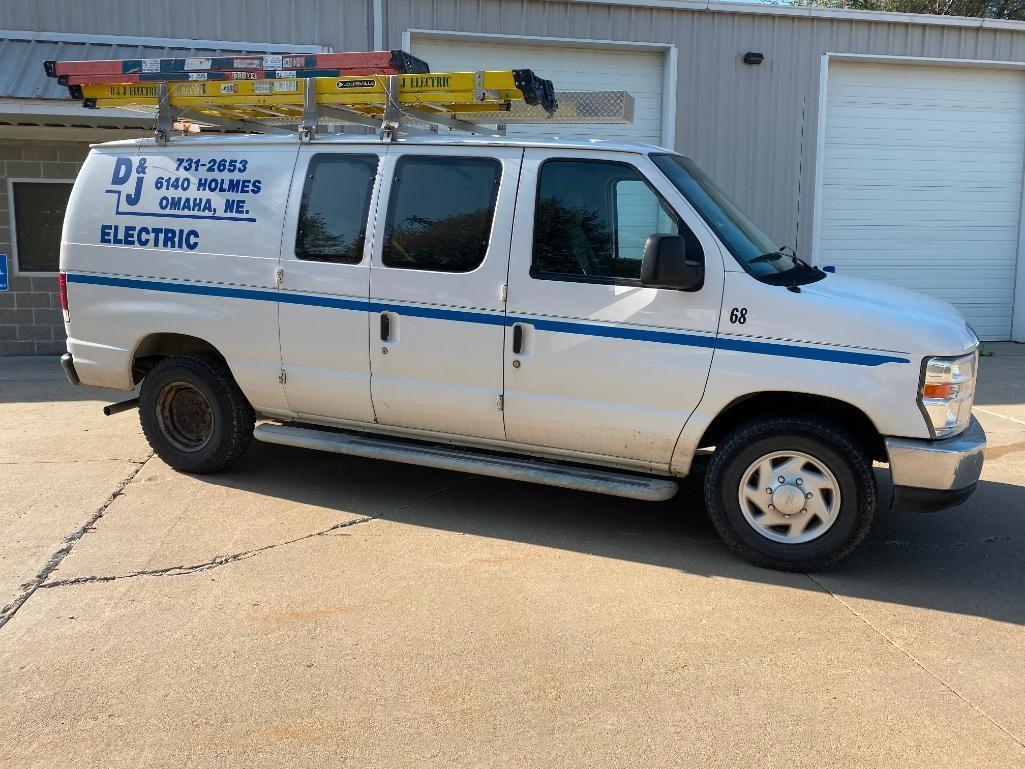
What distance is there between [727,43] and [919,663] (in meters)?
10.1

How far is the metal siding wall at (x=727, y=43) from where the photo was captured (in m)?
11.1

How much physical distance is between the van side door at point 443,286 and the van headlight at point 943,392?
7.29 ft

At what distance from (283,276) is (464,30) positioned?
691 cm

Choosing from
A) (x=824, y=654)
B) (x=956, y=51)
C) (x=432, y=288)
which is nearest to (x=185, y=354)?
(x=432, y=288)

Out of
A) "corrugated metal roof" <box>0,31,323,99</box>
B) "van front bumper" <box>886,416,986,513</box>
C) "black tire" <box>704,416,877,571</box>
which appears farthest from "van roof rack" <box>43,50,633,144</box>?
"corrugated metal roof" <box>0,31,323,99</box>

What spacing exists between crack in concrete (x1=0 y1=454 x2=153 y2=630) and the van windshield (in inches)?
152

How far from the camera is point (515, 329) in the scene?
16.9 feet

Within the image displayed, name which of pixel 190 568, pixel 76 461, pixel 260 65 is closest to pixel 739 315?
pixel 190 568

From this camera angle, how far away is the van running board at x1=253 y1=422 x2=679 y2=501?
5.01 metres

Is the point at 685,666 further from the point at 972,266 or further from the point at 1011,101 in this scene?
the point at 1011,101

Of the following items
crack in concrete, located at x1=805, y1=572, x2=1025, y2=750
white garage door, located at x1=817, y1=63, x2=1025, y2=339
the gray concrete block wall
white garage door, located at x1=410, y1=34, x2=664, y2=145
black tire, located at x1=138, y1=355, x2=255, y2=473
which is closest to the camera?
crack in concrete, located at x1=805, y1=572, x2=1025, y2=750

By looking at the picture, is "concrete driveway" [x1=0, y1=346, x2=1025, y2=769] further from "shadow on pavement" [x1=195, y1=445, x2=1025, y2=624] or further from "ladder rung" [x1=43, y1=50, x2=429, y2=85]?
"ladder rung" [x1=43, y1=50, x2=429, y2=85]

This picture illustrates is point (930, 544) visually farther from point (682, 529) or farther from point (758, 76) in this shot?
point (758, 76)

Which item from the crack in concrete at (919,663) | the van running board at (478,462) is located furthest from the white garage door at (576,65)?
the crack in concrete at (919,663)
